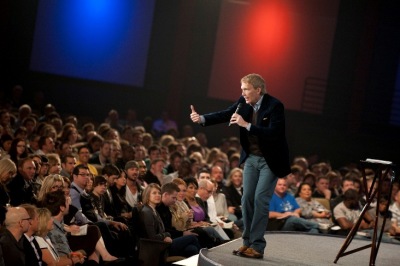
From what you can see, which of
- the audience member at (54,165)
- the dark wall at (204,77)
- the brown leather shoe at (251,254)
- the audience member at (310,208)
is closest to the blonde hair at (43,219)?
the brown leather shoe at (251,254)

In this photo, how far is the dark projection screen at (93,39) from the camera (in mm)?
16797

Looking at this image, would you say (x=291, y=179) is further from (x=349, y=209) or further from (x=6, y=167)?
(x=6, y=167)

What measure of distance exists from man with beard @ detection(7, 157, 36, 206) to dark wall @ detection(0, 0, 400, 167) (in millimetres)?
9482

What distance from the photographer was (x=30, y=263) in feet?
19.2

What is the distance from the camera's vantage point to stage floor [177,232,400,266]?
5.81m

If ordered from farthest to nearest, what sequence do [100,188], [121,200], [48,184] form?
[121,200] < [100,188] < [48,184]

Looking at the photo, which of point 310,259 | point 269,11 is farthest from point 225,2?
point 310,259

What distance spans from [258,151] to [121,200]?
2.65 meters

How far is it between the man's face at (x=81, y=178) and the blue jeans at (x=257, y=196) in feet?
6.80

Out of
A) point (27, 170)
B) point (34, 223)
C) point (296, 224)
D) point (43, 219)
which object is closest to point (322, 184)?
point (296, 224)

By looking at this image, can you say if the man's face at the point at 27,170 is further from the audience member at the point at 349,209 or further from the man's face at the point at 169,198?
the audience member at the point at 349,209

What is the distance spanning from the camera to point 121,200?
8203 millimetres

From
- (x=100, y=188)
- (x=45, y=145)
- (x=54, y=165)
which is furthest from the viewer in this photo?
(x=45, y=145)

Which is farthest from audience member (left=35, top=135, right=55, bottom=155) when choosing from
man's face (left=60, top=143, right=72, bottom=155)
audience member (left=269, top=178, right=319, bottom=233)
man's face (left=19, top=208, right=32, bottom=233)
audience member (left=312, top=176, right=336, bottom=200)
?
audience member (left=312, top=176, right=336, bottom=200)
